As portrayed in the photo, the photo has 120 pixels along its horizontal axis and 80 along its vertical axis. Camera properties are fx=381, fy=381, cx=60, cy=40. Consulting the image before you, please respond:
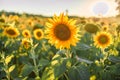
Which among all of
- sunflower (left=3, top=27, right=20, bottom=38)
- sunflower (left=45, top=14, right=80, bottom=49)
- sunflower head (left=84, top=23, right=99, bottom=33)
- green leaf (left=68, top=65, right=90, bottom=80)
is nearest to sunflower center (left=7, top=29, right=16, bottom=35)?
sunflower (left=3, top=27, right=20, bottom=38)

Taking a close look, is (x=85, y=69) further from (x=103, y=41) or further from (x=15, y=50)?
(x=15, y=50)

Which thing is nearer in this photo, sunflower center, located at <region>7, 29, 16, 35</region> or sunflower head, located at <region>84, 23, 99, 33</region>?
sunflower center, located at <region>7, 29, 16, 35</region>

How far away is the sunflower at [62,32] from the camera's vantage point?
9.52ft

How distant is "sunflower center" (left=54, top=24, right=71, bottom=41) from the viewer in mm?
2945

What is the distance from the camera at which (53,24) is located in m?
2.96

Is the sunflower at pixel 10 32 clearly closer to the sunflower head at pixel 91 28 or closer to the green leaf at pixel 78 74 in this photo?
Answer: the sunflower head at pixel 91 28

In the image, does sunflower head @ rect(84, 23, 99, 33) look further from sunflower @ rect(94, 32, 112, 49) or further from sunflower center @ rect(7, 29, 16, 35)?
sunflower @ rect(94, 32, 112, 49)

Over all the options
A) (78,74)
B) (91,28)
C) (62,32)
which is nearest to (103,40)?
(62,32)

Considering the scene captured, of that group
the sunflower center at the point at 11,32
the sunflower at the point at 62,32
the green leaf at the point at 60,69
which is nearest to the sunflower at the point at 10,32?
the sunflower center at the point at 11,32

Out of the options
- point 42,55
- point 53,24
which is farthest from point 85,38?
point 53,24

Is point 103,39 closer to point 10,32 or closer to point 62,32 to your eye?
point 62,32

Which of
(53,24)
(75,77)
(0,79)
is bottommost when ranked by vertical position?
(0,79)

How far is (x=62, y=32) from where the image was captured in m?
2.95

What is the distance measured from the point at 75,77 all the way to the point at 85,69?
109 millimetres
